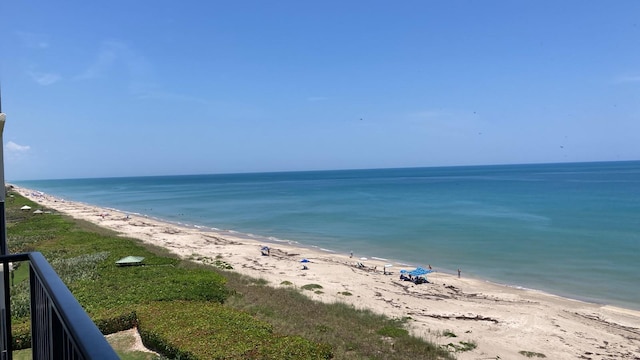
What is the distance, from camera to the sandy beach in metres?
14.2

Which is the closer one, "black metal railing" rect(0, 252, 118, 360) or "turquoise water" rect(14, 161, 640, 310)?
"black metal railing" rect(0, 252, 118, 360)

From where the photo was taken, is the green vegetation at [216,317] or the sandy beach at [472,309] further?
the sandy beach at [472,309]

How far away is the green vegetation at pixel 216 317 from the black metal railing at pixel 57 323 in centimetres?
715

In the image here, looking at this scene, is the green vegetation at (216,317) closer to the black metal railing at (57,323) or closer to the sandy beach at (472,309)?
the sandy beach at (472,309)

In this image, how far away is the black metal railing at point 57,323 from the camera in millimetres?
1516

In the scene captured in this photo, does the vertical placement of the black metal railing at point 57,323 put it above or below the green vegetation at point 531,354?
above

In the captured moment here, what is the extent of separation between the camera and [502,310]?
18.0m

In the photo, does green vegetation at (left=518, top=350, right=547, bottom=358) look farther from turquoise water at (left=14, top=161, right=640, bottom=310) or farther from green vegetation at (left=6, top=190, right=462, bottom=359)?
turquoise water at (left=14, top=161, right=640, bottom=310)

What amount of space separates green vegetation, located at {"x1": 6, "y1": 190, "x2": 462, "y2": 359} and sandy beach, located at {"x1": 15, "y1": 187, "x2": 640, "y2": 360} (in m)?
2.08

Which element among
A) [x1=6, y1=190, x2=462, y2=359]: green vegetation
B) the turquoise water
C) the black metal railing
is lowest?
the turquoise water

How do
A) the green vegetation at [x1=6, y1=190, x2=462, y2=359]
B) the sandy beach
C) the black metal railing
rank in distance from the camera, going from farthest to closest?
the sandy beach, the green vegetation at [x1=6, y1=190, x2=462, y2=359], the black metal railing

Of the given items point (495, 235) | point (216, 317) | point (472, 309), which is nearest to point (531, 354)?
point (472, 309)

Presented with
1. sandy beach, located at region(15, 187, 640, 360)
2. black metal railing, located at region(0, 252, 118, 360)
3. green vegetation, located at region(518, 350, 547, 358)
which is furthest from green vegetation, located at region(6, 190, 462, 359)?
black metal railing, located at region(0, 252, 118, 360)

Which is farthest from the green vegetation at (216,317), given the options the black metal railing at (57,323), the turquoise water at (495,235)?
the turquoise water at (495,235)
